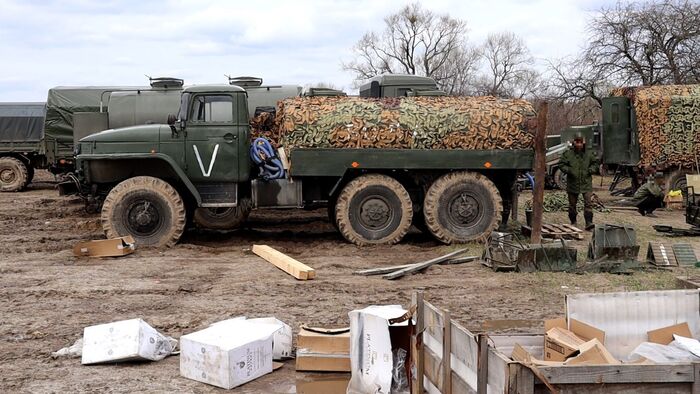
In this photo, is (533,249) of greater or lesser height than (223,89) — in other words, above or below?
below

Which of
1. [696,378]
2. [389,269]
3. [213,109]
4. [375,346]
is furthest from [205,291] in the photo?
Result: [696,378]

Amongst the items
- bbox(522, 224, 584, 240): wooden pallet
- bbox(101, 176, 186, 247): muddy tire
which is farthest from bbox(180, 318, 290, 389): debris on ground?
bbox(522, 224, 584, 240): wooden pallet

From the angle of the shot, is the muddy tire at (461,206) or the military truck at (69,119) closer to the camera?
the muddy tire at (461,206)

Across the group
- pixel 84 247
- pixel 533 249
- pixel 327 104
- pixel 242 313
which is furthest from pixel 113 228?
pixel 533 249

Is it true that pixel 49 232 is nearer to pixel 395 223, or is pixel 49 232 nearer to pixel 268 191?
pixel 268 191

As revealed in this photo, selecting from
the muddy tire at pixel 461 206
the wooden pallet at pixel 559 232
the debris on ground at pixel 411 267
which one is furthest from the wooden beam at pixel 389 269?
the wooden pallet at pixel 559 232

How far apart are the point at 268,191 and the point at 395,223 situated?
217 cm

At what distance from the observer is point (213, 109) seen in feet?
42.1

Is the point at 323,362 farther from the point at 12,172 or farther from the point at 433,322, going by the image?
the point at 12,172

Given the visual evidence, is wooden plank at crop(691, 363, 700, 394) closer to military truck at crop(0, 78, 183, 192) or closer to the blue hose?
the blue hose

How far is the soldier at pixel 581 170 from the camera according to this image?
1449 cm

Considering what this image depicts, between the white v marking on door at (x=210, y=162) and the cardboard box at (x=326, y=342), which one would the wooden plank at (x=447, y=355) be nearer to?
the cardboard box at (x=326, y=342)

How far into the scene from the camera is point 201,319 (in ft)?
26.4

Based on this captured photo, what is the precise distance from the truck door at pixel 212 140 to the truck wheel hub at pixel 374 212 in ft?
7.03
